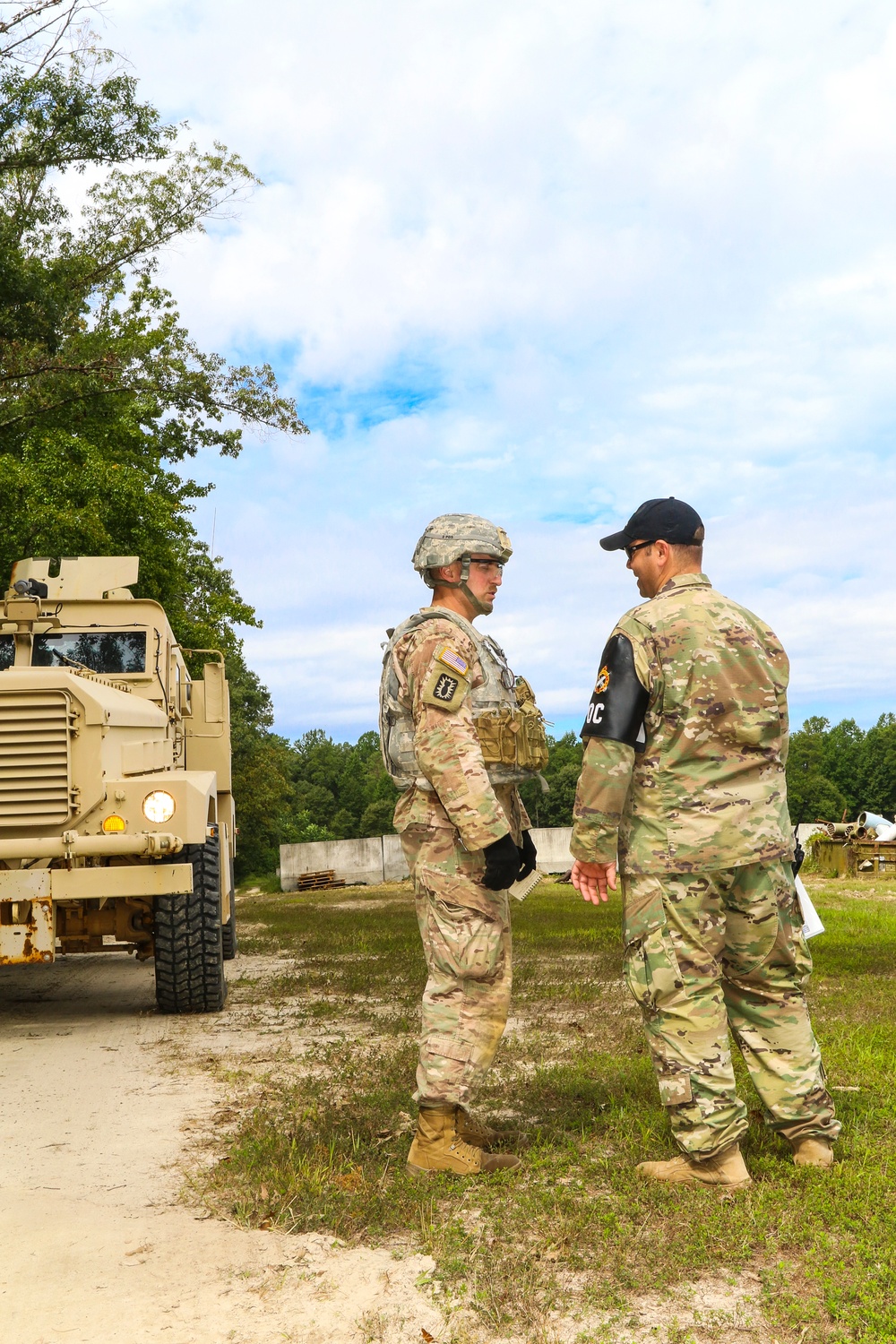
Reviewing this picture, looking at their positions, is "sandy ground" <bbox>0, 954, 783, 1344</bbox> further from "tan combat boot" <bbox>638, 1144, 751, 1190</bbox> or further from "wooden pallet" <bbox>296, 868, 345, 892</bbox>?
"wooden pallet" <bbox>296, 868, 345, 892</bbox>

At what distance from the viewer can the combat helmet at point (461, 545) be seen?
4.11 m

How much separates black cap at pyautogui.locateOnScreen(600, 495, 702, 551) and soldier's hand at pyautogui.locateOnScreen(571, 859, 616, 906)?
3.48 feet

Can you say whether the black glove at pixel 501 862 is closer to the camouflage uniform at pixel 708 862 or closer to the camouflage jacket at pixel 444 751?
the camouflage jacket at pixel 444 751

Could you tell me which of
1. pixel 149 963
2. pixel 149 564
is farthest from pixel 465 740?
pixel 149 564

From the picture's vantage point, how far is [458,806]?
150 inches

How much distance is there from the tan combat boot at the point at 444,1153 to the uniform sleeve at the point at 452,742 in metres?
0.85

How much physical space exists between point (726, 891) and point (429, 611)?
1316 millimetres

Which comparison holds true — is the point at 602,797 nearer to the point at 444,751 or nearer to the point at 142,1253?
the point at 444,751

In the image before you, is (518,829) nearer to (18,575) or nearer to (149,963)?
(18,575)

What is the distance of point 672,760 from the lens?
12.1 ft

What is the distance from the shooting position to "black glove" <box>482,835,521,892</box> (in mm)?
3773

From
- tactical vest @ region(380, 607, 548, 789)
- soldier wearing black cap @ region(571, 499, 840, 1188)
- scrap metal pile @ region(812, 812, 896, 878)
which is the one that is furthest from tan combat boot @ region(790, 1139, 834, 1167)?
scrap metal pile @ region(812, 812, 896, 878)

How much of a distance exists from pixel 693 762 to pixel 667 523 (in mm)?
780

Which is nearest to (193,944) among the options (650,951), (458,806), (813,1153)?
(458,806)
